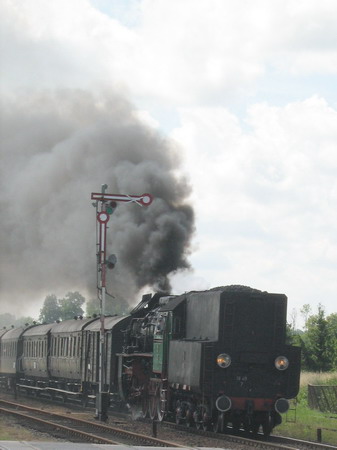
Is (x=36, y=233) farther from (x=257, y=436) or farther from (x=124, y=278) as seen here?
(x=257, y=436)

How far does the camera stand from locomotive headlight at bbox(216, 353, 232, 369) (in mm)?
21047

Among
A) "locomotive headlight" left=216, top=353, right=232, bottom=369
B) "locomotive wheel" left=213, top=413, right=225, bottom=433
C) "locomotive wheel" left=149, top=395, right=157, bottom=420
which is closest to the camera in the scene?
"locomotive headlight" left=216, top=353, right=232, bottom=369

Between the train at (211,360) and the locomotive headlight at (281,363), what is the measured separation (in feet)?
0.08

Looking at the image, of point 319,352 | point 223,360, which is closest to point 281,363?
point 223,360

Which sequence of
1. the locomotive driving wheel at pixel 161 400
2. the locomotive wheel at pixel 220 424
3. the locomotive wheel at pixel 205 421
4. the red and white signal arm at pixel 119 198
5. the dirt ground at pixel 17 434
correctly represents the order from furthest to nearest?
the red and white signal arm at pixel 119 198
the locomotive driving wheel at pixel 161 400
the locomotive wheel at pixel 205 421
the locomotive wheel at pixel 220 424
the dirt ground at pixel 17 434

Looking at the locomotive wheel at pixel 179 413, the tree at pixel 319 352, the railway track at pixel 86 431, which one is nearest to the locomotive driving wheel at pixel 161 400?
the locomotive wheel at pixel 179 413

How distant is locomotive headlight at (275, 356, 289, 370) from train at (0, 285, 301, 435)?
0.02 meters

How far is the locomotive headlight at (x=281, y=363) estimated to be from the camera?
2138 cm

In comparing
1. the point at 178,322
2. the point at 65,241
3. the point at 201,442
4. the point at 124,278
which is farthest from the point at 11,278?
the point at 201,442

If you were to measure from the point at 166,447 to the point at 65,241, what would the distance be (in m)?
28.0

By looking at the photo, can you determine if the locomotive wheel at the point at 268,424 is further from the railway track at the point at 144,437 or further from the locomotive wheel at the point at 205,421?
the locomotive wheel at the point at 205,421

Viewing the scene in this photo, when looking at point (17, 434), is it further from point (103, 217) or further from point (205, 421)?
point (103, 217)

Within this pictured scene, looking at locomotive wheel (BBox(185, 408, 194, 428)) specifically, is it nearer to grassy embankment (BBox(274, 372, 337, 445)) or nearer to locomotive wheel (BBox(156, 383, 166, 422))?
locomotive wheel (BBox(156, 383, 166, 422))

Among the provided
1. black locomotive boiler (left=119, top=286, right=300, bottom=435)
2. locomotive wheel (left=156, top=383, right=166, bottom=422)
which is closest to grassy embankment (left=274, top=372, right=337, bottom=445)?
black locomotive boiler (left=119, top=286, right=300, bottom=435)
